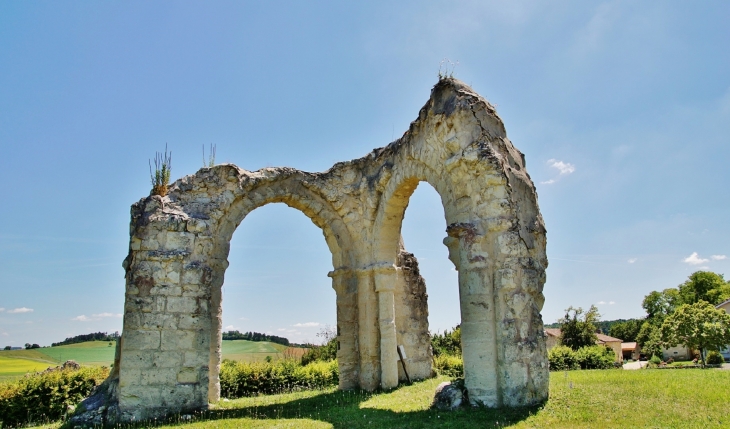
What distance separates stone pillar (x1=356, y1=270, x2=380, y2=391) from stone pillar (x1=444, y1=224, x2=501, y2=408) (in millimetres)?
3354

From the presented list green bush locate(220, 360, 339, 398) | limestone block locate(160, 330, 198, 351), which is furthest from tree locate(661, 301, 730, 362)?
limestone block locate(160, 330, 198, 351)

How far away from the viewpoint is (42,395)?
9641mm

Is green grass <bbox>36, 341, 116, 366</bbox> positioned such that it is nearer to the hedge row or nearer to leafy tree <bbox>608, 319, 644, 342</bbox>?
the hedge row

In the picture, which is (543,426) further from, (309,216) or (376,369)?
(309,216)

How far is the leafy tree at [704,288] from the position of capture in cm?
3816

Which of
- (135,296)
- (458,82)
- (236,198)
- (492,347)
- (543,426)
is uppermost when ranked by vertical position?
(458,82)

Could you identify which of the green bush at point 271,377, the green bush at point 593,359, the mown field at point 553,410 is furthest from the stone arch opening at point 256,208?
the green bush at point 593,359

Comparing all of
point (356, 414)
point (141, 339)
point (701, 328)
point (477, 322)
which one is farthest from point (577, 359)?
point (141, 339)

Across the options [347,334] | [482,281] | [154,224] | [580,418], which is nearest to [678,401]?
[580,418]

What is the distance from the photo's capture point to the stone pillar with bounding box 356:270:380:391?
10.1 metres

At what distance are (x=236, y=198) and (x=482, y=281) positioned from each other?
5.38 m

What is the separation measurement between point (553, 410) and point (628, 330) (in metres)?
51.0

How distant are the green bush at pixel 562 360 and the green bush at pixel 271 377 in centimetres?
619

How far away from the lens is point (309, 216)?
1129cm
